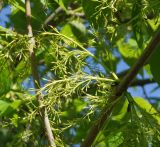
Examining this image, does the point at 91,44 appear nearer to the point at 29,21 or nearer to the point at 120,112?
the point at 29,21

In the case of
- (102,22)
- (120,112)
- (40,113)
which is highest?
(102,22)

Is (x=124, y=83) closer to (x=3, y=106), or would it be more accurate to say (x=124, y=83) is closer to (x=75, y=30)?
(x=3, y=106)

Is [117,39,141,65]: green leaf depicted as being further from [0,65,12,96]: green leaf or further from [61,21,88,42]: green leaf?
[0,65,12,96]: green leaf

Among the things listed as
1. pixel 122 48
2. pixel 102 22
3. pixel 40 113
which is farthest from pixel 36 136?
pixel 122 48

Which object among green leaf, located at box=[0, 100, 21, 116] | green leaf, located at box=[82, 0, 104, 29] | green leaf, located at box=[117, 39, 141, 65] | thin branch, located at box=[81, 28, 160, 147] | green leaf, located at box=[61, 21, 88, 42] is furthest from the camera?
green leaf, located at box=[61, 21, 88, 42]

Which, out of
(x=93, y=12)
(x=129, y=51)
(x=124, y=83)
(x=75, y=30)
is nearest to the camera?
Answer: (x=124, y=83)

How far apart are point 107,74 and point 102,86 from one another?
120mm

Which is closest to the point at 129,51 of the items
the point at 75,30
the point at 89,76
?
the point at 75,30

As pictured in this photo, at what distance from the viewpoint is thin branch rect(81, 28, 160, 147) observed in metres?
0.76

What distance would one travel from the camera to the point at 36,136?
0.91 m

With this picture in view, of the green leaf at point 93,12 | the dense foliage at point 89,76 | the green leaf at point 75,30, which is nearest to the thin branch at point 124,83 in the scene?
the dense foliage at point 89,76

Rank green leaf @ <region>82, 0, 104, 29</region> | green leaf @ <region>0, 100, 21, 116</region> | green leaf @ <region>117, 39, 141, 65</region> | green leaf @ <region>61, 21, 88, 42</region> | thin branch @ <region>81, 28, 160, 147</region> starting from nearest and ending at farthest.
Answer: thin branch @ <region>81, 28, 160, 147</region>, green leaf @ <region>82, 0, 104, 29</region>, green leaf @ <region>0, 100, 21, 116</region>, green leaf @ <region>117, 39, 141, 65</region>, green leaf @ <region>61, 21, 88, 42</region>

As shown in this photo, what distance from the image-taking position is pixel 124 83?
30.9 inches

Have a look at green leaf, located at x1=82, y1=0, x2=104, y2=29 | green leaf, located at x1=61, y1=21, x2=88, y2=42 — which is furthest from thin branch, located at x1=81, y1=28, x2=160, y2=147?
green leaf, located at x1=61, y1=21, x2=88, y2=42
